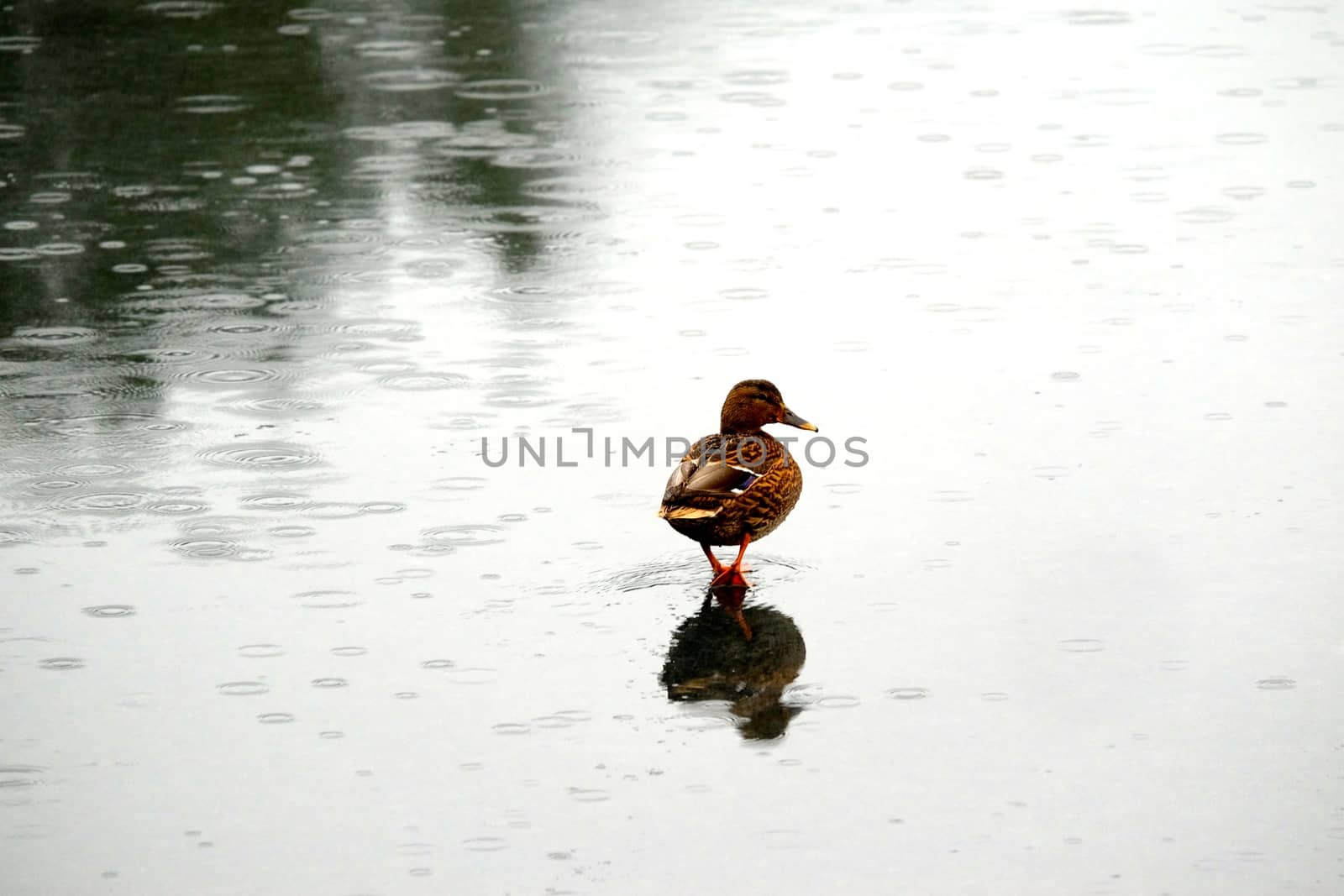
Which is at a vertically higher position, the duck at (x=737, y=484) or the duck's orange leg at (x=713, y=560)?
the duck at (x=737, y=484)

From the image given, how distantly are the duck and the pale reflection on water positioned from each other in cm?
23

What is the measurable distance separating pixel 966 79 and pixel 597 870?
11466mm

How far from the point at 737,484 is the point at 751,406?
46 cm

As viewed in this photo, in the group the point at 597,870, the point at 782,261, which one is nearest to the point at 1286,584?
the point at 597,870

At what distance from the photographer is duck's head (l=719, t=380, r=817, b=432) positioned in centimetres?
737

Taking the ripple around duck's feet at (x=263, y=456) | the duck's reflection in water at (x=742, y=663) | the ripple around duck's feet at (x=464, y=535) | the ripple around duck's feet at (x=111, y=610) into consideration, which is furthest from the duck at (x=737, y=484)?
the ripple around duck's feet at (x=263, y=456)

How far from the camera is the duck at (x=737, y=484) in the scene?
273 inches

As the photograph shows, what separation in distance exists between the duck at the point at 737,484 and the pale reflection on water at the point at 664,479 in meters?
0.23

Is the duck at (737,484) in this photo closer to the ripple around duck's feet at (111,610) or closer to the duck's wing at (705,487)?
the duck's wing at (705,487)

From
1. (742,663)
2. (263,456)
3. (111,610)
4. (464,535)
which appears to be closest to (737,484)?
(742,663)

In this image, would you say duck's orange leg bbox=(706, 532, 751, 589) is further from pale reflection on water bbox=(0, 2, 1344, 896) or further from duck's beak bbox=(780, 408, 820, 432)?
duck's beak bbox=(780, 408, 820, 432)

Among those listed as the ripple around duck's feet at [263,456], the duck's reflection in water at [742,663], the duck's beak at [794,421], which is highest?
the duck's beak at [794,421]

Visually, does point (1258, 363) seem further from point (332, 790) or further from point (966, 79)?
point (966, 79)

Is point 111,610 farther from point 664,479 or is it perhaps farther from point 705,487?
point 664,479
